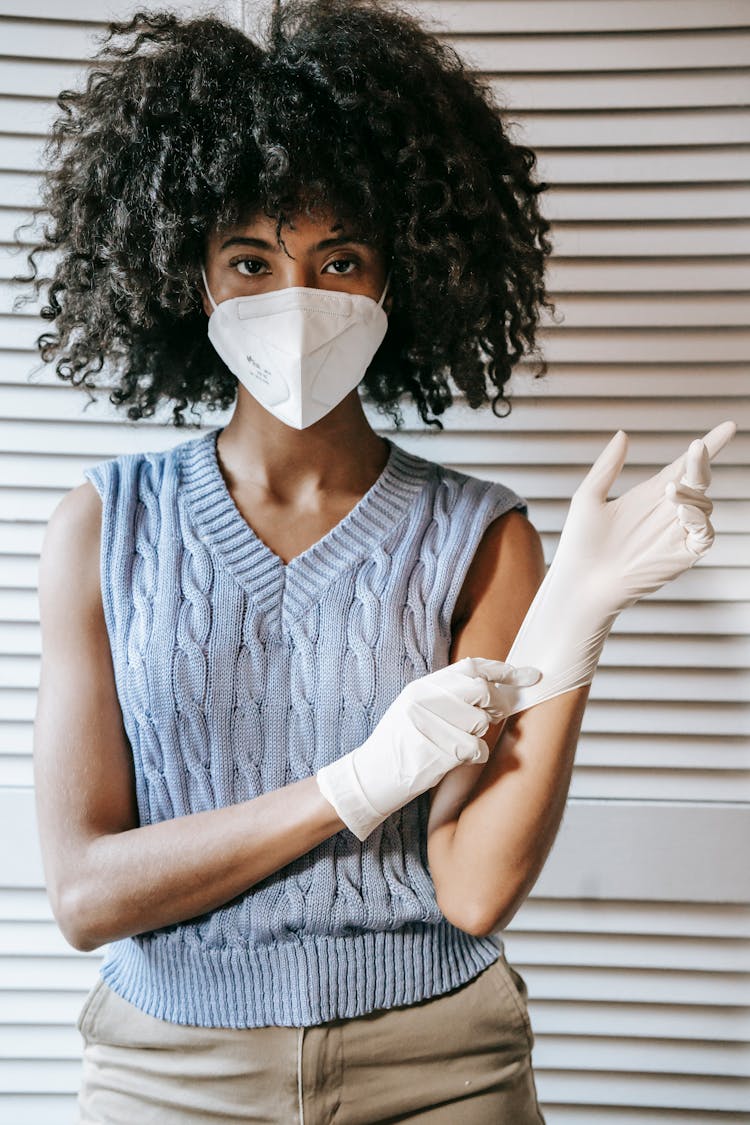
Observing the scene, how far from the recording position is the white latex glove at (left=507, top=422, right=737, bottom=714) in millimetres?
1121

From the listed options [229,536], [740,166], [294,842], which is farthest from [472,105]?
[294,842]

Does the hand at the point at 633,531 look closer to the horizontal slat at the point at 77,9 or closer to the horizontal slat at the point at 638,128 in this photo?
the horizontal slat at the point at 638,128

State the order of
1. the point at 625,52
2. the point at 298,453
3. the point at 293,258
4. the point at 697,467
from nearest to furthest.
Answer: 1. the point at 697,467
2. the point at 293,258
3. the point at 298,453
4. the point at 625,52

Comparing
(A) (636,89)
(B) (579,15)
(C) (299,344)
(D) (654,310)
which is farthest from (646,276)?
(C) (299,344)

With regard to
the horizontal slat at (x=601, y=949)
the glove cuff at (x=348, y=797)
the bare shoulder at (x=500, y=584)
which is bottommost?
the horizontal slat at (x=601, y=949)

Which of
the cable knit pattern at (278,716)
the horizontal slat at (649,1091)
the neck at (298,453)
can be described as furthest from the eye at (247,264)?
the horizontal slat at (649,1091)

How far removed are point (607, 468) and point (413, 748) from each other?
0.36m

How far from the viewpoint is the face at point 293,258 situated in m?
1.19

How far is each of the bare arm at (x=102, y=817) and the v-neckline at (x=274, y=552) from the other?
0.45 feet

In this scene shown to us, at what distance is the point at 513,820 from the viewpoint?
115 centimetres

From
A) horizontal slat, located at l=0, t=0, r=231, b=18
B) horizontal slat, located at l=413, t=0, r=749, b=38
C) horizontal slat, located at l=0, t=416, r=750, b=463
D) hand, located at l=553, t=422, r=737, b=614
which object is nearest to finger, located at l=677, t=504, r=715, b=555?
hand, located at l=553, t=422, r=737, b=614

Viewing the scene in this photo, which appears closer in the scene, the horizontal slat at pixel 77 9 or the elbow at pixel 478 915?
the elbow at pixel 478 915

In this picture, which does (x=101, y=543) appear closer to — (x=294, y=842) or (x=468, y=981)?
(x=294, y=842)

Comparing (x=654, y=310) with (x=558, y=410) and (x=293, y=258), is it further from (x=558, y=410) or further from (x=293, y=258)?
(x=293, y=258)
